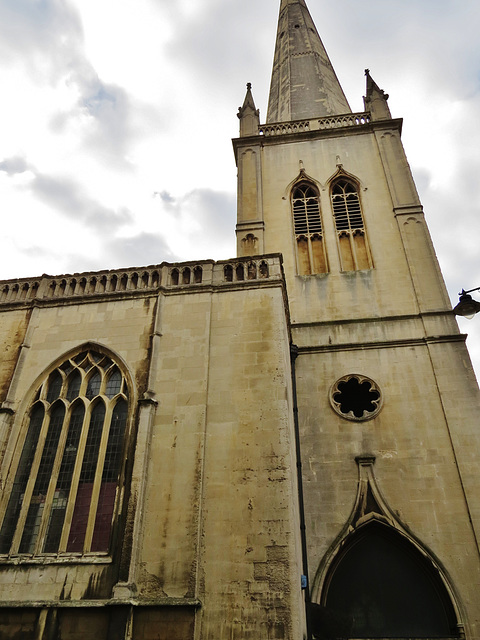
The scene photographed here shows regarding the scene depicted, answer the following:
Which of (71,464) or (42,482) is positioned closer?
(42,482)

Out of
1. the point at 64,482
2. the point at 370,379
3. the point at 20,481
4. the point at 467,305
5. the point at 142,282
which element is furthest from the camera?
the point at 370,379

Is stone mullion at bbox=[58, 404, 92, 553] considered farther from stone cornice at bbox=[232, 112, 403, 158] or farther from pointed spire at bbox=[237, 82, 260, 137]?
pointed spire at bbox=[237, 82, 260, 137]

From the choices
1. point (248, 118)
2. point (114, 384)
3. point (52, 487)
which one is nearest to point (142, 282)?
point (114, 384)

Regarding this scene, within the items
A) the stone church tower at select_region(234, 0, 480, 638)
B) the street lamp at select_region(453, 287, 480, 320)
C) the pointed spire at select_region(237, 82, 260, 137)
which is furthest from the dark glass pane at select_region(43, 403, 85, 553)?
the pointed spire at select_region(237, 82, 260, 137)

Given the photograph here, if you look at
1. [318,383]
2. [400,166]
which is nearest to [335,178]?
[400,166]

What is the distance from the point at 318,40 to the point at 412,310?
79.8ft

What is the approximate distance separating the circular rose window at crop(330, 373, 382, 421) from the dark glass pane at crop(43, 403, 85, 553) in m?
6.85

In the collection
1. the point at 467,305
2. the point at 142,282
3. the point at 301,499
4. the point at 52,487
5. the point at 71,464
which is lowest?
the point at 52,487

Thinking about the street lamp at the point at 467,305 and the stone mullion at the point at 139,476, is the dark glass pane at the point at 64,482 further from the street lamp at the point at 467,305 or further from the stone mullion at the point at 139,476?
the street lamp at the point at 467,305

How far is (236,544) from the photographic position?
27.6 feet

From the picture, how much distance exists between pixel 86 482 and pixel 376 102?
19.8 meters

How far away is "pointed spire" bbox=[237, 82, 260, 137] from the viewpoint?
22.2 m

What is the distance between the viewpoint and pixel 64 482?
9.83 m

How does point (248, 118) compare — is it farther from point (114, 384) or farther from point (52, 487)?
point (52, 487)
